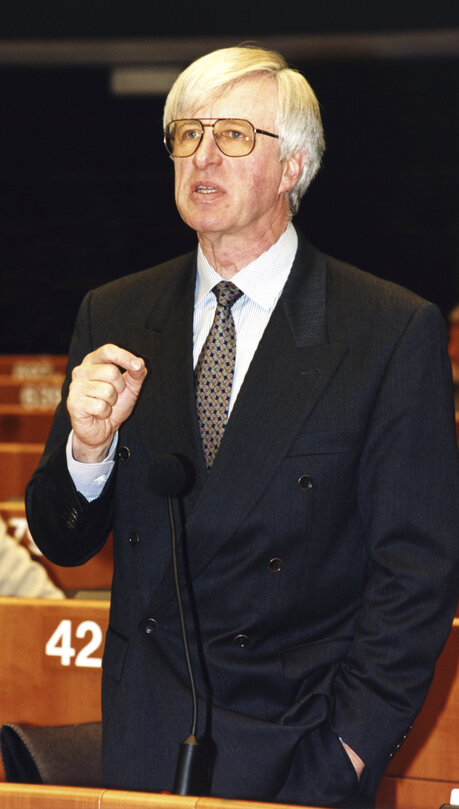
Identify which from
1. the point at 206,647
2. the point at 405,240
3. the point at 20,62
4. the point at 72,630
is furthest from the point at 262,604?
the point at 20,62

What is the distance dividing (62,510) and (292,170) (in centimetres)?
62

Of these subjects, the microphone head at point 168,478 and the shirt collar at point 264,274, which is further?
the shirt collar at point 264,274

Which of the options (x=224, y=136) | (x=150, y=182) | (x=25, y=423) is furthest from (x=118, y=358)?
(x=150, y=182)

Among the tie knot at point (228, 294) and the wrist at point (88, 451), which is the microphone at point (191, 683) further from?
the tie knot at point (228, 294)

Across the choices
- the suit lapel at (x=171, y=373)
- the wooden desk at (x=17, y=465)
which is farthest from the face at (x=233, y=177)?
the wooden desk at (x=17, y=465)

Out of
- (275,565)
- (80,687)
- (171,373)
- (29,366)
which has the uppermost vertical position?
(171,373)

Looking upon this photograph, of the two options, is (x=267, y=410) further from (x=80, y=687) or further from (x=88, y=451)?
(x=80, y=687)

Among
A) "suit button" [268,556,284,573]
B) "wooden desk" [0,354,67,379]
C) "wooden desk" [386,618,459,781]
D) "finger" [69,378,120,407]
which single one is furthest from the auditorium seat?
"wooden desk" [0,354,67,379]

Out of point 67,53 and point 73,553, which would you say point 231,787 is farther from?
point 67,53

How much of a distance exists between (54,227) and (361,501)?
22.8 ft

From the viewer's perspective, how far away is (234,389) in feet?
4.69

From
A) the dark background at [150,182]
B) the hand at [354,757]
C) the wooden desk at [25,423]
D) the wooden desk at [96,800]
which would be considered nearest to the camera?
the wooden desk at [96,800]

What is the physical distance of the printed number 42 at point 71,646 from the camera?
213 centimetres

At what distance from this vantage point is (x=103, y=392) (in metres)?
1.23
